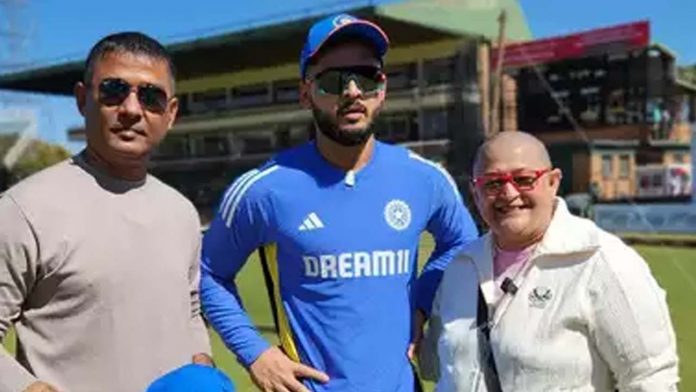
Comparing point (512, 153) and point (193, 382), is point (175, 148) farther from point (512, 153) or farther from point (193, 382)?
point (193, 382)

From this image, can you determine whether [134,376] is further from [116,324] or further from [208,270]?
[208,270]

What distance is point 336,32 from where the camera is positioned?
106 inches

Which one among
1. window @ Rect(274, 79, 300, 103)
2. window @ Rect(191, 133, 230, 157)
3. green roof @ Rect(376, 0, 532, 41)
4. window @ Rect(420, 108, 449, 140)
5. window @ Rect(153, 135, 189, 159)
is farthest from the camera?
window @ Rect(153, 135, 189, 159)

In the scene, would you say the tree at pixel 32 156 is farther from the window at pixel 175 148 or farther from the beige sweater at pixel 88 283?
the beige sweater at pixel 88 283

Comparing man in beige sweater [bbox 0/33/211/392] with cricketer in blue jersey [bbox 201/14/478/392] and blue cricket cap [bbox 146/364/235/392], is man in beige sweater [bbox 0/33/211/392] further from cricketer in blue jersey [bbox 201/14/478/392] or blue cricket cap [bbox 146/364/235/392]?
blue cricket cap [bbox 146/364/235/392]

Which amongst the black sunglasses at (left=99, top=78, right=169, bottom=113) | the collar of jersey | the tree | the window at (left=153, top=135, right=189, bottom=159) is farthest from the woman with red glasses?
the window at (left=153, top=135, right=189, bottom=159)

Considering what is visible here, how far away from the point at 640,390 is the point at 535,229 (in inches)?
19.4

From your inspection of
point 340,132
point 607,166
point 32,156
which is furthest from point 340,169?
point 32,156

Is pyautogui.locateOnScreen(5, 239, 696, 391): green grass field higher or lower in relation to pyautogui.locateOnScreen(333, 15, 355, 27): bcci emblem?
lower

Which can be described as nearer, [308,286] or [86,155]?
[86,155]

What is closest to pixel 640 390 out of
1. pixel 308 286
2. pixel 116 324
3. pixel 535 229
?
pixel 535 229

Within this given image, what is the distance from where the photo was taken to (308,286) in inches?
107

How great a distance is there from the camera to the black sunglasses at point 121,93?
2439 mm

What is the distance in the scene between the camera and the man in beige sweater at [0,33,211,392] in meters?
2.22
